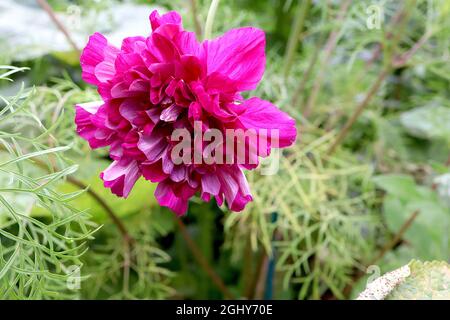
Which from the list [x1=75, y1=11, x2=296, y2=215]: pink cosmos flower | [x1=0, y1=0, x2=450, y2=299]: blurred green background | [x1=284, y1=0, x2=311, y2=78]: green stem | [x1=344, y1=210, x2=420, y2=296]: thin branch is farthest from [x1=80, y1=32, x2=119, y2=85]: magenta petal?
[x1=344, y1=210, x2=420, y2=296]: thin branch

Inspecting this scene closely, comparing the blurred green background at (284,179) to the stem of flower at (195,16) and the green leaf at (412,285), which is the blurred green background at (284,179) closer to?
the stem of flower at (195,16)

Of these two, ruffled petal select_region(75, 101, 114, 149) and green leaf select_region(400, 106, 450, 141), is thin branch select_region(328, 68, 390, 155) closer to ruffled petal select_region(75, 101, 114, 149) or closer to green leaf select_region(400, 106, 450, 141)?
green leaf select_region(400, 106, 450, 141)

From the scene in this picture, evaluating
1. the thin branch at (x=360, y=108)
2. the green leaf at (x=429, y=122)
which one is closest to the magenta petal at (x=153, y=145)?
the thin branch at (x=360, y=108)

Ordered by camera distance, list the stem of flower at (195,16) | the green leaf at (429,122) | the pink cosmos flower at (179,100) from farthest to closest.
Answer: the green leaf at (429,122), the stem of flower at (195,16), the pink cosmos flower at (179,100)

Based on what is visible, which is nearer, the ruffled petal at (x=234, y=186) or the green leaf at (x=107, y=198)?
the ruffled petal at (x=234, y=186)

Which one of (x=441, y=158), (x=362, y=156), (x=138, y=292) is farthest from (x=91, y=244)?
(x=441, y=158)

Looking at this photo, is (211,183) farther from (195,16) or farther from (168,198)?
(195,16)
